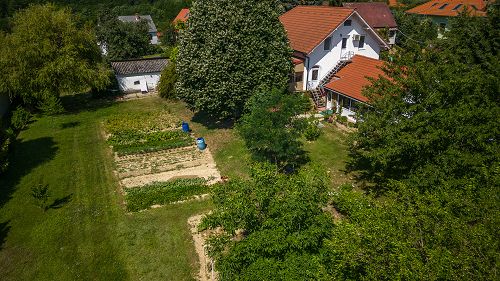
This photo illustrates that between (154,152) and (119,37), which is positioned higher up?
(119,37)

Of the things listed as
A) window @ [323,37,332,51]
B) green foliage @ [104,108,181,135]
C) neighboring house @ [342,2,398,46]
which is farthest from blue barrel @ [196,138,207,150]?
neighboring house @ [342,2,398,46]

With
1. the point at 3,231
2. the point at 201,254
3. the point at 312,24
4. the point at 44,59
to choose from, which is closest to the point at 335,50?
the point at 312,24

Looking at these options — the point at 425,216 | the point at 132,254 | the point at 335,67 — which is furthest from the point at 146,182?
the point at 335,67

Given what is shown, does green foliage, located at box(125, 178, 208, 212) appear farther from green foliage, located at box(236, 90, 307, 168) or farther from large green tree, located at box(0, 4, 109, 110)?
large green tree, located at box(0, 4, 109, 110)

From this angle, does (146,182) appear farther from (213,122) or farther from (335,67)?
(335,67)

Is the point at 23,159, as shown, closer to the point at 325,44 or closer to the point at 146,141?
the point at 146,141

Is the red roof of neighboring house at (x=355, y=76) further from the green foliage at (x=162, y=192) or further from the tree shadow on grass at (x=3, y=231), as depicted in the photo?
the tree shadow on grass at (x=3, y=231)
